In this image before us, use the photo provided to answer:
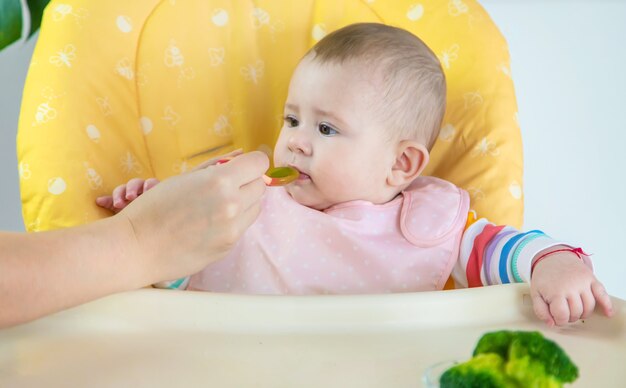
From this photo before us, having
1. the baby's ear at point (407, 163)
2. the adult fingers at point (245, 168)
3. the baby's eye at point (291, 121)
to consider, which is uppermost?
the adult fingers at point (245, 168)

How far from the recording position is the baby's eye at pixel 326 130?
3.26 feet

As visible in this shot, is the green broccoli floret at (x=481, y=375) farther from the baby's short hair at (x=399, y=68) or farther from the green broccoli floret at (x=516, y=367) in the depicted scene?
the baby's short hair at (x=399, y=68)

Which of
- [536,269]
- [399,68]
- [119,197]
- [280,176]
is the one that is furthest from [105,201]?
[536,269]

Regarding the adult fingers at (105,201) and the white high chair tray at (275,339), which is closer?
the white high chair tray at (275,339)

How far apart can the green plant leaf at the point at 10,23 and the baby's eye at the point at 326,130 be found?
3.39 feet

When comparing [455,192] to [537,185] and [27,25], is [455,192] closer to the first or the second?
[537,185]

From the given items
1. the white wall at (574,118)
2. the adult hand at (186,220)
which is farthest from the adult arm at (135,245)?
the white wall at (574,118)

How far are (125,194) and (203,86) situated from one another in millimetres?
298

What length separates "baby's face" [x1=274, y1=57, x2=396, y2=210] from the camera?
3.23 ft

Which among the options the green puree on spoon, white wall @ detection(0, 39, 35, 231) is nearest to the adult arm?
the green puree on spoon

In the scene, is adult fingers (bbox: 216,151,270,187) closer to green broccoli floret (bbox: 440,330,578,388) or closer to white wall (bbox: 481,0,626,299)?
green broccoli floret (bbox: 440,330,578,388)

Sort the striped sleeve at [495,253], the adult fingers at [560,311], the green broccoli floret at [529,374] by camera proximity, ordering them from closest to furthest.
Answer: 1. the green broccoli floret at [529,374]
2. the adult fingers at [560,311]
3. the striped sleeve at [495,253]

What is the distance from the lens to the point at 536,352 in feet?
1.72

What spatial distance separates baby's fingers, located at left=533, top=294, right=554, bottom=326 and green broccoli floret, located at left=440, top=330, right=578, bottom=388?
190 millimetres
